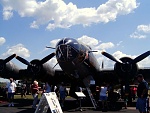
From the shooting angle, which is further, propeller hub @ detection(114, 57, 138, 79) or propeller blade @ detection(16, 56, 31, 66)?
propeller blade @ detection(16, 56, 31, 66)

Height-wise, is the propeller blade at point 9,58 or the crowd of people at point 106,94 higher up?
the propeller blade at point 9,58

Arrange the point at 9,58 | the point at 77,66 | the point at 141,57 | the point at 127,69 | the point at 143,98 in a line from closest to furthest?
the point at 143,98
the point at 77,66
the point at 127,69
the point at 141,57
the point at 9,58

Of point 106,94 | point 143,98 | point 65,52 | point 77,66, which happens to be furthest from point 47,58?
point 143,98

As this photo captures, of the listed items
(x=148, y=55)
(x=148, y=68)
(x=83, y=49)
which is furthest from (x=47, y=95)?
(x=148, y=68)

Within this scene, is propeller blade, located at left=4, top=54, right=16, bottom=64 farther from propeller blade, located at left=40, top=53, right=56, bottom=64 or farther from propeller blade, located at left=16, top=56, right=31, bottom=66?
propeller blade, located at left=40, top=53, right=56, bottom=64

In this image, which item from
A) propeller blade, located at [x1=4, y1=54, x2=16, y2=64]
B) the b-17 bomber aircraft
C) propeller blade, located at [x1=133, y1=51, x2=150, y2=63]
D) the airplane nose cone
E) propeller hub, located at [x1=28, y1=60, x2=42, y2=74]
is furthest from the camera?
propeller blade, located at [x1=4, y1=54, x2=16, y2=64]

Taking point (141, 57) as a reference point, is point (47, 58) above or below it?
above

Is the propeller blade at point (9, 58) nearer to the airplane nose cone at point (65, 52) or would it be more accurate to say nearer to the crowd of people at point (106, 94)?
the crowd of people at point (106, 94)

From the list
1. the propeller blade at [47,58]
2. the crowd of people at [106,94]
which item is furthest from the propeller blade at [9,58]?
the crowd of people at [106,94]

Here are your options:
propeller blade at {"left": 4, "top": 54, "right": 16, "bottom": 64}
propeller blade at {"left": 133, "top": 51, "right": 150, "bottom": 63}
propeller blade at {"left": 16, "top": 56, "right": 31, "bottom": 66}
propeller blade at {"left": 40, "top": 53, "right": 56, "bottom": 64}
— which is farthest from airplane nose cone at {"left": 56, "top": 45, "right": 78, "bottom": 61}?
propeller blade at {"left": 4, "top": 54, "right": 16, "bottom": 64}

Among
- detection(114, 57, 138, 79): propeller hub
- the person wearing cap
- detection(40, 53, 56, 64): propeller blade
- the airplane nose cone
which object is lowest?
the person wearing cap

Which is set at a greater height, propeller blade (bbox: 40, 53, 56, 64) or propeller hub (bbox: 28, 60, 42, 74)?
propeller blade (bbox: 40, 53, 56, 64)

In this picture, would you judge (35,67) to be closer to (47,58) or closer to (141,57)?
(47,58)

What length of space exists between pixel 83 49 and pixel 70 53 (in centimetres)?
155
